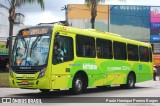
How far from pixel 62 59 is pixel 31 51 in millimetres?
1358

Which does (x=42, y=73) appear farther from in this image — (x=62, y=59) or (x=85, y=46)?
(x=85, y=46)

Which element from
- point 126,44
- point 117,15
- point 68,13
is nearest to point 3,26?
point 68,13

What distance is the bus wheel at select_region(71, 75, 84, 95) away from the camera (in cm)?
1778

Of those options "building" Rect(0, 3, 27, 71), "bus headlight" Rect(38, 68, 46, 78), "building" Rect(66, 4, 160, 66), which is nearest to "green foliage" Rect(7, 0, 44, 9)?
"building" Rect(0, 3, 27, 71)

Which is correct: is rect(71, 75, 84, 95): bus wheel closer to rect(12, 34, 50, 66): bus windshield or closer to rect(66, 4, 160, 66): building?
rect(12, 34, 50, 66): bus windshield

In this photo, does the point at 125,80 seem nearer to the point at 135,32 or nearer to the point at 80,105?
the point at 80,105

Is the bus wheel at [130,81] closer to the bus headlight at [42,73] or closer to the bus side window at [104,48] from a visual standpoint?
the bus side window at [104,48]

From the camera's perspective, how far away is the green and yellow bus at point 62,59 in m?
16.3

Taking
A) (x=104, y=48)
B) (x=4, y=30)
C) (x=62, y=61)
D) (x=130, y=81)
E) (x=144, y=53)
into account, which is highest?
(x=4, y=30)

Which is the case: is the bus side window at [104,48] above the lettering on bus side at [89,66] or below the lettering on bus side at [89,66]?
above

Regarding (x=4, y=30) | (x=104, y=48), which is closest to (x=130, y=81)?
(x=104, y=48)

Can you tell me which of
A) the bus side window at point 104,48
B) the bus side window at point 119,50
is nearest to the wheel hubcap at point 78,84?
the bus side window at point 104,48

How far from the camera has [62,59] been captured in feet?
55.9

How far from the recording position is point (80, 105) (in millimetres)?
13844
